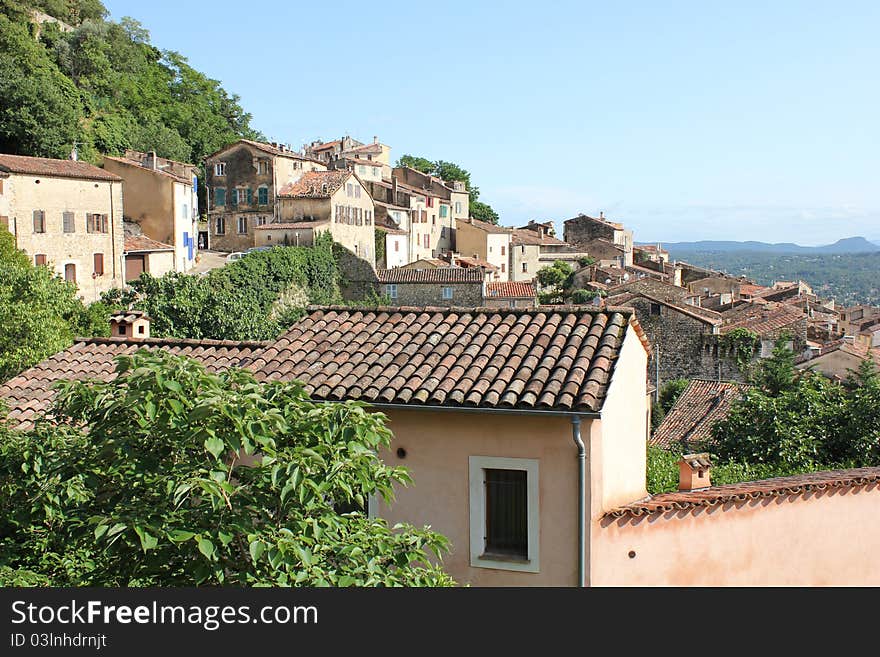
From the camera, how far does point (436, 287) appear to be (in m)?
57.2

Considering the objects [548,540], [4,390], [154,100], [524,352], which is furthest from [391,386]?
[154,100]

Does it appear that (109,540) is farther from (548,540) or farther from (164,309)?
(164,309)

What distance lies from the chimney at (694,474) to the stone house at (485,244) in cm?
6112

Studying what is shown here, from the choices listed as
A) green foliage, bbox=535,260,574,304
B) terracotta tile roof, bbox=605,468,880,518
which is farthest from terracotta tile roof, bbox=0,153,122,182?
green foliage, bbox=535,260,574,304

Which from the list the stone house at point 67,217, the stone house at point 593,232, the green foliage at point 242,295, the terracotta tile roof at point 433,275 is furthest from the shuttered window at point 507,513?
the stone house at point 593,232

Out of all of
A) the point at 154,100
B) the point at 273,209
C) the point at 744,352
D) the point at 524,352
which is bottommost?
the point at 744,352

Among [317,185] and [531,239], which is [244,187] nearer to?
[317,185]

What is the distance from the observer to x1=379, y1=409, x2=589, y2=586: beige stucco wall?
8734mm

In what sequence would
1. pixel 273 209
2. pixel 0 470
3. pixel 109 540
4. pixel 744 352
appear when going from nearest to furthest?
pixel 109 540 < pixel 0 470 < pixel 744 352 < pixel 273 209

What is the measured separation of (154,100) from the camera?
72.6 m

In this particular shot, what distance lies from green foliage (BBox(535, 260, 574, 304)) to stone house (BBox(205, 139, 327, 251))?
2230 cm

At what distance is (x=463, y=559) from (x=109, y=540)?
14.7 ft

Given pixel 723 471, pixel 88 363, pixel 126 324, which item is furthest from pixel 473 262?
pixel 88 363

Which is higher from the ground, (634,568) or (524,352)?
(524,352)
